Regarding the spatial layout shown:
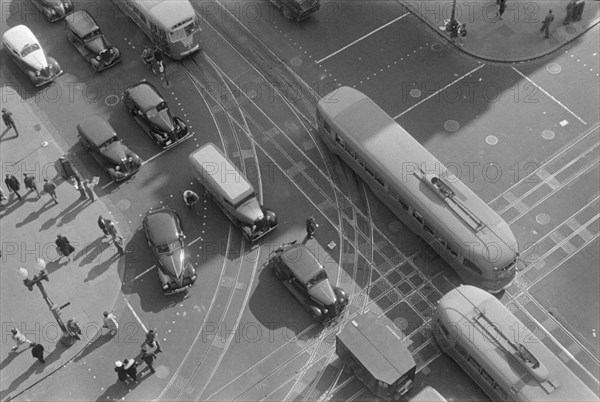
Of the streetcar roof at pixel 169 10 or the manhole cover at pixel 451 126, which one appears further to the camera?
the streetcar roof at pixel 169 10

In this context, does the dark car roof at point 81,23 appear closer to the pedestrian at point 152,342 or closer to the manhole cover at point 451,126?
the pedestrian at point 152,342

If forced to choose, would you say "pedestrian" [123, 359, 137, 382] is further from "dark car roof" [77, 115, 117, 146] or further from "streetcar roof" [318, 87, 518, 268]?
"streetcar roof" [318, 87, 518, 268]

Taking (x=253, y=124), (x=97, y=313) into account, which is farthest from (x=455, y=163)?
(x=97, y=313)

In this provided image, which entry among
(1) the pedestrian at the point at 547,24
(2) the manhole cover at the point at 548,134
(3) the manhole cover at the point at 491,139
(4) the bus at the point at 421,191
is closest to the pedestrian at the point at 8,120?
(4) the bus at the point at 421,191

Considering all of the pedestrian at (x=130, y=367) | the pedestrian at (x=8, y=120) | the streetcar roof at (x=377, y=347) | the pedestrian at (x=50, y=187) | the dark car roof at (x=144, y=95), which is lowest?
the streetcar roof at (x=377, y=347)

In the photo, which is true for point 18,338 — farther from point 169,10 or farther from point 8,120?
point 169,10

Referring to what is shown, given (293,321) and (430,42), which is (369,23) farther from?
(293,321)
